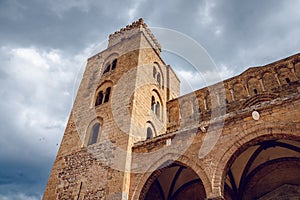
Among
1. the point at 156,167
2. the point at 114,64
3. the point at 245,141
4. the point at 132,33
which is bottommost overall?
the point at 156,167

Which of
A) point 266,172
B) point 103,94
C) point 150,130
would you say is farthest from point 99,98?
point 266,172

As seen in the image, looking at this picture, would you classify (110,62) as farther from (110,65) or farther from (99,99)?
(99,99)

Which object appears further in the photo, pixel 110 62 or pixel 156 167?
pixel 110 62

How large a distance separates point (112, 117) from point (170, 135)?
128 inches

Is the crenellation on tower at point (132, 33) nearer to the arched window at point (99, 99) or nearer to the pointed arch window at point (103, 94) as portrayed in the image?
the pointed arch window at point (103, 94)

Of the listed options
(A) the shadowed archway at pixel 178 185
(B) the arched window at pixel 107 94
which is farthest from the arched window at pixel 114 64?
(A) the shadowed archway at pixel 178 185

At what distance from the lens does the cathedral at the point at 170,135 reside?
7766mm

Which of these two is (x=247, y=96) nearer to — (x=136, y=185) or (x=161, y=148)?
(x=161, y=148)

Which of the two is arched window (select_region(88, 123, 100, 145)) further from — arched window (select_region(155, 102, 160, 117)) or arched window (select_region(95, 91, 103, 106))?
arched window (select_region(155, 102, 160, 117))

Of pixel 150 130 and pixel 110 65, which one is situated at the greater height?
pixel 110 65

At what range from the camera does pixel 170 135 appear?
362 inches

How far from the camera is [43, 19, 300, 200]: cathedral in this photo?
7766 millimetres

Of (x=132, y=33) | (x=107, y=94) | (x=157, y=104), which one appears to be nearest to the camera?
(x=107, y=94)

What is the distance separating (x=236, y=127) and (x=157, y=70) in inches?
331
